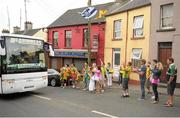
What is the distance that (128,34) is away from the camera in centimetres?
2383

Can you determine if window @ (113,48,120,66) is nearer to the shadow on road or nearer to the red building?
the red building

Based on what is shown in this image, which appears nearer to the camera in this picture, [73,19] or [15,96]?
[15,96]

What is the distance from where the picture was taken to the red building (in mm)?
27984

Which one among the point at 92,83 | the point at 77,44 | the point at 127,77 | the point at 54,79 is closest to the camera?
the point at 127,77

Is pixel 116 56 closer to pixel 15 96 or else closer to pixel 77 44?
pixel 77 44

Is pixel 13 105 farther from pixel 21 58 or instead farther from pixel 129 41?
pixel 129 41

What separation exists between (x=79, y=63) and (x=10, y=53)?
17202 millimetres

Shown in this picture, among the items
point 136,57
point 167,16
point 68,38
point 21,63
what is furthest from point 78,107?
point 68,38

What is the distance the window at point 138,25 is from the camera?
2252 centimetres

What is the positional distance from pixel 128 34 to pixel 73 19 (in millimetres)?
11240

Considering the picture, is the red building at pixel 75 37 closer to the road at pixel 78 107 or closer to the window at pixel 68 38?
the window at pixel 68 38

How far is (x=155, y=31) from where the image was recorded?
2103 centimetres

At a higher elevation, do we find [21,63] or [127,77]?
[21,63]

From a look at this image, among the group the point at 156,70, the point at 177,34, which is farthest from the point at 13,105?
the point at 177,34
